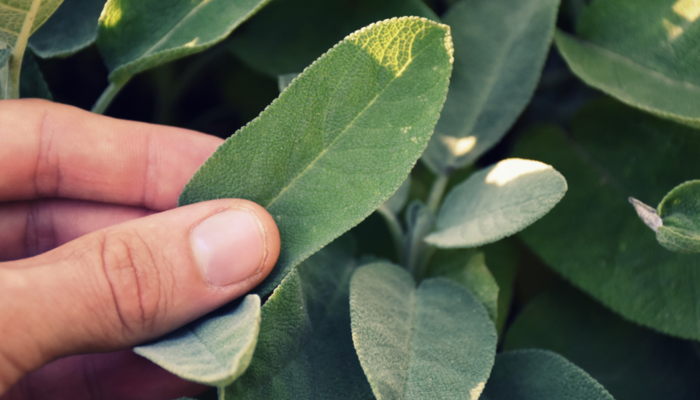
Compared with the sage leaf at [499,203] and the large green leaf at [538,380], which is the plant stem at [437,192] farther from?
the large green leaf at [538,380]

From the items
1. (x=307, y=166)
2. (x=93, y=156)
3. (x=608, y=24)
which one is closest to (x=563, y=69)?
(x=608, y=24)

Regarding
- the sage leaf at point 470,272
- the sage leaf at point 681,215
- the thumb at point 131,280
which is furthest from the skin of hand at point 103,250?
the sage leaf at point 681,215

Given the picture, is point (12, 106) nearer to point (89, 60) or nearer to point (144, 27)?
point (144, 27)

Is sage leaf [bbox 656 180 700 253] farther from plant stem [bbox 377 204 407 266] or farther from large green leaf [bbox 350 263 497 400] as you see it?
plant stem [bbox 377 204 407 266]

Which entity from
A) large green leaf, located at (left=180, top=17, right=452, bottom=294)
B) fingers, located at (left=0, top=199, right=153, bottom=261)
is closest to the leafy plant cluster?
large green leaf, located at (left=180, top=17, right=452, bottom=294)

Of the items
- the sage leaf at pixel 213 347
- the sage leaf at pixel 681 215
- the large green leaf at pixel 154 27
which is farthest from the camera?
the large green leaf at pixel 154 27
